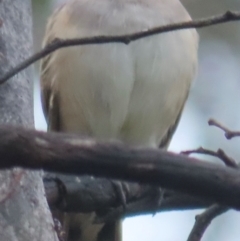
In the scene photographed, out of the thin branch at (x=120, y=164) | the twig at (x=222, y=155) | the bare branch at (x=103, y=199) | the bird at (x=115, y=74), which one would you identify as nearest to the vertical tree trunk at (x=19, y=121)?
the bare branch at (x=103, y=199)

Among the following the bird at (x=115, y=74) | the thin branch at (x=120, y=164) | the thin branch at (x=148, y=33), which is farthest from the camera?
the bird at (x=115, y=74)

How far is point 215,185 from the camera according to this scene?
1.12 m

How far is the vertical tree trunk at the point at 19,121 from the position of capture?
73.9 inches

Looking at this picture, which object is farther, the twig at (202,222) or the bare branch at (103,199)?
the bare branch at (103,199)

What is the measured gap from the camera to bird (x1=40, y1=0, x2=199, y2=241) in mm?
2982

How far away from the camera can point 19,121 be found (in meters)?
2.08

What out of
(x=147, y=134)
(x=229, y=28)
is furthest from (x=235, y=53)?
(x=147, y=134)

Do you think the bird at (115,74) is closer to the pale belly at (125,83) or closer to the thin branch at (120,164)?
the pale belly at (125,83)

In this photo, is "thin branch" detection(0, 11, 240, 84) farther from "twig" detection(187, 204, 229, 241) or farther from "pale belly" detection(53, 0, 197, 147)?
"pale belly" detection(53, 0, 197, 147)

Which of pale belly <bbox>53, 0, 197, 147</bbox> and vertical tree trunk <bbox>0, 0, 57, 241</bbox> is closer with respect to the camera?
vertical tree trunk <bbox>0, 0, 57, 241</bbox>

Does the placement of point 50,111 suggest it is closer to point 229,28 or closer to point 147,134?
point 147,134

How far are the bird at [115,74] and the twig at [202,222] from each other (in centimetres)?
95

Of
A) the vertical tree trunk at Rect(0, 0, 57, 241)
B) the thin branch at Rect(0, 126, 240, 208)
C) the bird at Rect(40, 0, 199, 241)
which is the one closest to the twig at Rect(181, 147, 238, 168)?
the thin branch at Rect(0, 126, 240, 208)

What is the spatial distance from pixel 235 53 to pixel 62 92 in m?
3.17
